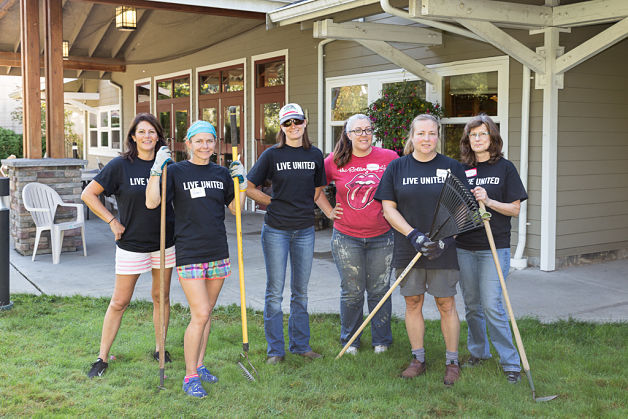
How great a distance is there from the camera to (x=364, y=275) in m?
4.07

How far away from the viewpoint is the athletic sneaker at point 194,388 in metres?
3.43

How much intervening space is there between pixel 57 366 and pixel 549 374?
2831 millimetres

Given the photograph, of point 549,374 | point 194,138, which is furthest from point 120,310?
point 549,374

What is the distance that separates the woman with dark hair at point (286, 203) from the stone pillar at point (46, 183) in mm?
4334

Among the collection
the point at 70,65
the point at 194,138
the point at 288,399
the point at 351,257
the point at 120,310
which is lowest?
the point at 288,399

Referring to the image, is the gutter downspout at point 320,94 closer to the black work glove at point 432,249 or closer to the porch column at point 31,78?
the porch column at point 31,78

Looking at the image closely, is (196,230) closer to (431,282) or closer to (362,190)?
(362,190)

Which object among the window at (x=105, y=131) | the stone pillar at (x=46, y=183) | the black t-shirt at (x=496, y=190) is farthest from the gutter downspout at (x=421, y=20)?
the window at (x=105, y=131)

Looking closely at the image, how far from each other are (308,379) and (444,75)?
465cm

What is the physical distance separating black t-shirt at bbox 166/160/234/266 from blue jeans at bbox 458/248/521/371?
1.39 metres

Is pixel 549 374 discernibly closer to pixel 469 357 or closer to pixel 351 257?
pixel 469 357

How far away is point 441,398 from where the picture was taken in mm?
3414

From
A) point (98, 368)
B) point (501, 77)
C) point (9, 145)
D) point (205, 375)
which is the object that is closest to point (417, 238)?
point (205, 375)

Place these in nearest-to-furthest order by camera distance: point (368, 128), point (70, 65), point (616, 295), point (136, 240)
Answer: point (136, 240) → point (368, 128) → point (616, 295) → point (70, 65)
